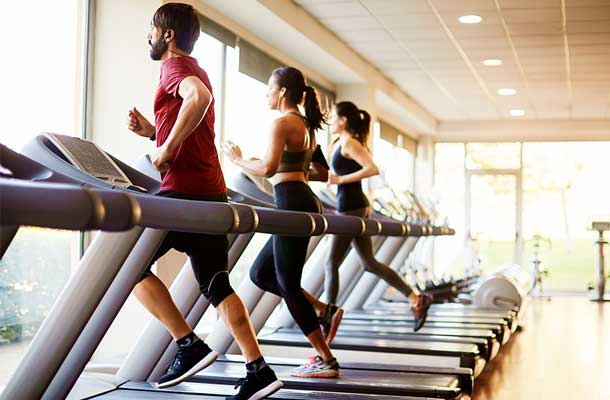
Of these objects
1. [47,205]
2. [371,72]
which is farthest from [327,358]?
[371,72]

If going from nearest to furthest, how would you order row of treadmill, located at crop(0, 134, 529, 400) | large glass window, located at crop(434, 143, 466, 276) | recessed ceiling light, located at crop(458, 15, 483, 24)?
row of treadmill, located at crop(0, 134, 529, 400), recessed ceiling light, located at crop(458, 15, 483, 24), large glass window, located at crop(434, 143, 466, 276)

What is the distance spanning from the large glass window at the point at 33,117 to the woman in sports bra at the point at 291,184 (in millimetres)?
1411

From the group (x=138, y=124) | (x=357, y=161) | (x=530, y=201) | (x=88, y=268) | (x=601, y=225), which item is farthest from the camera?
(x=530, y=201)

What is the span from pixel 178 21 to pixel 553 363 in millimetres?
3657

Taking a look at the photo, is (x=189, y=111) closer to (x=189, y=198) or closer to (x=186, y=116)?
(x=186, y=116)

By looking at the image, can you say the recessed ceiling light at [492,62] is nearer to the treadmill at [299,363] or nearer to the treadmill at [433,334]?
the treadmill at [433,334]

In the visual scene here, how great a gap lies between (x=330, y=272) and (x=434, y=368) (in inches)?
36.2

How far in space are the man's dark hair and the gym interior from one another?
1.46ft

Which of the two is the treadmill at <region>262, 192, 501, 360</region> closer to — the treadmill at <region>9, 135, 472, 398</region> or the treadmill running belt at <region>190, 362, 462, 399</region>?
the treadmill running belt at <region>190, 362, 462, 399</region>

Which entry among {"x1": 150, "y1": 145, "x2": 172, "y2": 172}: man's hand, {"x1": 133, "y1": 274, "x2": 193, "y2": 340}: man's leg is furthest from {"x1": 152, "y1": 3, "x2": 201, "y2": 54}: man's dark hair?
{"x1": 133, "y1": 274, "x2": 193, "y2": 340}: man's leg

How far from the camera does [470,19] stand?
714cm

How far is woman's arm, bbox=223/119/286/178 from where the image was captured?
3.32m

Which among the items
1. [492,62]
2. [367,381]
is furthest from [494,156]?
A: [367,381]

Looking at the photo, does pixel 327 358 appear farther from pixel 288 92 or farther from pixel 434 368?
pixel 288 92
